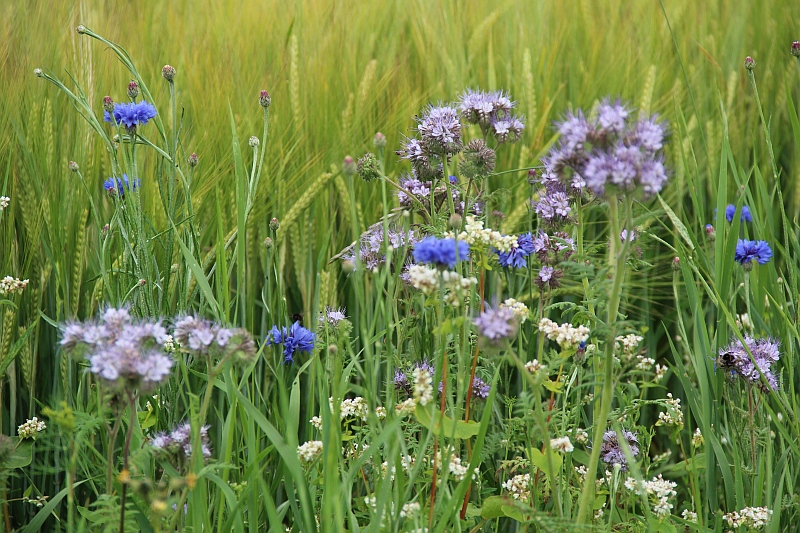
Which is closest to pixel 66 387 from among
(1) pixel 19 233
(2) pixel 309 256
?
(1) pixel 19 233

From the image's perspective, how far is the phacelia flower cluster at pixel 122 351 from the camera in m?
0.78

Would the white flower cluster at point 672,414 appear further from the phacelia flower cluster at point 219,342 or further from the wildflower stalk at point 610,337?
the phacelia flower cluster at point 219,342

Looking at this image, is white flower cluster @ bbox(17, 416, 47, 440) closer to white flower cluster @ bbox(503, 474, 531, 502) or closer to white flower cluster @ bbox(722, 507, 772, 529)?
white flower cluster @ bbox(503, 474, 531, 502)

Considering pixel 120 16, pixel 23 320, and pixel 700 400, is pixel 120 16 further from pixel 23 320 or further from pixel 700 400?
pixel 700 400

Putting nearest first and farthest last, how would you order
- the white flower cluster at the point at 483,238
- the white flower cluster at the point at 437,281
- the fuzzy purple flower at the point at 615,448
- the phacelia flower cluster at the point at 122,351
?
the phacelia flower cluster at the point at 122,351 → the white flower cluster at the point at 437,281 → the white flower cluster at the point at 483,238 → the fuzzy purple flower at the point at 615,448

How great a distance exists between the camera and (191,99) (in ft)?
5.43

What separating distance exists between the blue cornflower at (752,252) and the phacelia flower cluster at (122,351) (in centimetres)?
97

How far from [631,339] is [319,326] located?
1.45ft

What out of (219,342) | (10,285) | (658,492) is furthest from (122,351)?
(658,492)

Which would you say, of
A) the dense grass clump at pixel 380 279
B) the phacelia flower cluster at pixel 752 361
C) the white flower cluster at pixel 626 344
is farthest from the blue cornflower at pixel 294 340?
the phacelia flower cluster at pixel 752 361

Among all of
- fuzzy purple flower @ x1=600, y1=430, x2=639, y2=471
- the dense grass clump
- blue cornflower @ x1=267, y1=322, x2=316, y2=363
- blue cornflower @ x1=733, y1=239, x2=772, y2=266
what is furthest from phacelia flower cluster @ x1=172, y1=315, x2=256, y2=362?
blue cornflower @ x1=733, y1=239, x2=772, y2=266

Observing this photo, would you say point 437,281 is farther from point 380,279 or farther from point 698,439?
point 698,439

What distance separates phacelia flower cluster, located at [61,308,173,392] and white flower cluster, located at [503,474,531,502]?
1.71 feet

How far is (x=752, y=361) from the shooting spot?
1.16 metres
